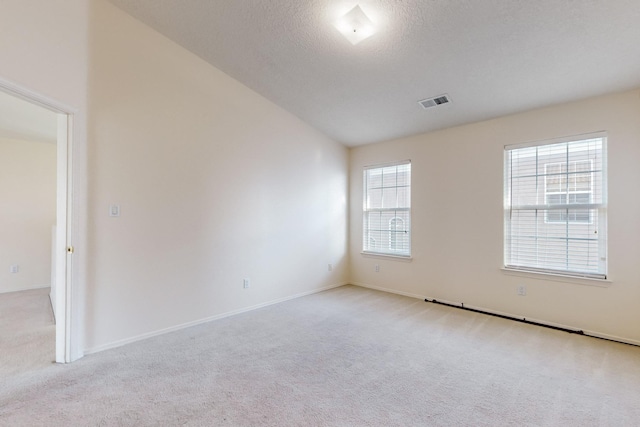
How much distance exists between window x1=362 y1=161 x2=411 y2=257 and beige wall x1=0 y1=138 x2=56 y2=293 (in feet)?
18.3

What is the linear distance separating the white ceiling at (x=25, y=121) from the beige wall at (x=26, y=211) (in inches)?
10.9

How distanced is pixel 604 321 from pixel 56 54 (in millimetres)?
5704

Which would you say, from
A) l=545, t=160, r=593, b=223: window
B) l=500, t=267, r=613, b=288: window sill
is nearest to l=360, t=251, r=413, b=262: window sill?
l=500, t=267, r=613, b=288: window sill

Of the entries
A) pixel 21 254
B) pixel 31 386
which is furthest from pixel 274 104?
pixel 21 254

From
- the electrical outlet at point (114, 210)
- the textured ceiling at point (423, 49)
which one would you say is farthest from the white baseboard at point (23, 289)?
the textured ceiling at point (423, 49)

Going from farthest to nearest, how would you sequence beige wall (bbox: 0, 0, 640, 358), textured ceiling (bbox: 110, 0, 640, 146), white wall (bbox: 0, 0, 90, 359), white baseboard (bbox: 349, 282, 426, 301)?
1. white baseboard (bbox: 349, 282, 426, 301)
2. beige wall (bbox: 0, 0, 640, 358)
3. textured ceiling (bbox: 110, 0, 640, 146)
4. white wall (bbox: 0, 0, 90, 359)

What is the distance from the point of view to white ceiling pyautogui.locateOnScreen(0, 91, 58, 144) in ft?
12.0

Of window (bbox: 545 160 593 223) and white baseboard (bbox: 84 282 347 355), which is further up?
window (bbox: 545 160 593 223)

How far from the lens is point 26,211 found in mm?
4992

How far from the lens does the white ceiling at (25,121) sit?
366 centimetres

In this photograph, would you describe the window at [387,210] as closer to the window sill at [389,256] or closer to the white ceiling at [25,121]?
the window sill at [389,256]

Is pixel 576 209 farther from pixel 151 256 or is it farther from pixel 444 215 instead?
pixel 151 256

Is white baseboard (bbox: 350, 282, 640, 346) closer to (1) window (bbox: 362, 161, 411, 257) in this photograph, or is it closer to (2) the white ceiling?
(1) window (bbox: 362, 161, 411, 257)

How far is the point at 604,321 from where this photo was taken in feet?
10.2
